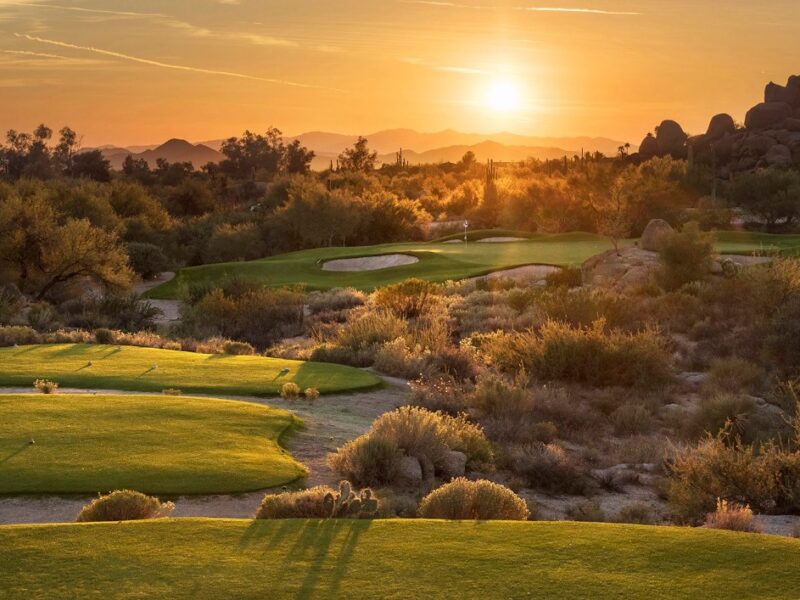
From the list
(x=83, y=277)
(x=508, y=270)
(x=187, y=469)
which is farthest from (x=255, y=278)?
(x=187, y=469)

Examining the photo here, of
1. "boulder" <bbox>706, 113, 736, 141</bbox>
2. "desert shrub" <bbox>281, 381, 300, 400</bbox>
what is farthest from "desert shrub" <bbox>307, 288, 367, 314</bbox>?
"boulder" <bbox>706, 113, 736, 141</bbox>

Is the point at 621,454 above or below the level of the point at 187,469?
below

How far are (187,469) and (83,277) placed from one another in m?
37.1

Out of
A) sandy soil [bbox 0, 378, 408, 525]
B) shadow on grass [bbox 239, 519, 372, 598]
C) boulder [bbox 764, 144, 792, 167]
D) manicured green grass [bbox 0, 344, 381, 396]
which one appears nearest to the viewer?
shadow on grass [bbox 239, 519, 372, 598]

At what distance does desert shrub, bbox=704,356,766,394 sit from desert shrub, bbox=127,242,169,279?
123ft

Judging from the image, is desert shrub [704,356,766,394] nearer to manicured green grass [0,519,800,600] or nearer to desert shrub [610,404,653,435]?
desert shrub [610,404,653,435]

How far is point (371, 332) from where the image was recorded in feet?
94.1

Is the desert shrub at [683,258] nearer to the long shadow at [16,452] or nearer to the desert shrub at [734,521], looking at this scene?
the desert shrub at [734,521]

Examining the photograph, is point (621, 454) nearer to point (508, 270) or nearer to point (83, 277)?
point (508, 270)

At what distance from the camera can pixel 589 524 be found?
9.59m

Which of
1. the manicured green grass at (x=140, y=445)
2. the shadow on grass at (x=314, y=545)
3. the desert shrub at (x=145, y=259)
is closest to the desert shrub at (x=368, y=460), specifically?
the manicured green grass at (x=140, y=445)

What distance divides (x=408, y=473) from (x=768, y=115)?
111 m

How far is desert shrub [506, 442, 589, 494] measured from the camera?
1633 cm

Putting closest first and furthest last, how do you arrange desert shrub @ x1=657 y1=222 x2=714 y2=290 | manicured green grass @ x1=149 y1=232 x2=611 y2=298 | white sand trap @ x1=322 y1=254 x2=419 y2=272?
desert shrub @ x1=657 y1=222 x2=714 y2=290 → manicured green grass @ x1=149 y1=232 x2=611 y2=298 → white sand trap @ x1=322 y1=254 x2=419 y2=272
